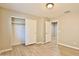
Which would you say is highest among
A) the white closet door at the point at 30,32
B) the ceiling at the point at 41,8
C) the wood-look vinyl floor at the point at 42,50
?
the ceiling at the point at 41,8

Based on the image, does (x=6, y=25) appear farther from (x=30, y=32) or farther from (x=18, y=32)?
(x=30, y=32)

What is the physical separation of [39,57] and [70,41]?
0.70 metres

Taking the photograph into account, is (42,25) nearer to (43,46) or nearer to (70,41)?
(43,46)

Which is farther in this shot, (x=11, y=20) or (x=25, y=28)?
(x=25, y=28)

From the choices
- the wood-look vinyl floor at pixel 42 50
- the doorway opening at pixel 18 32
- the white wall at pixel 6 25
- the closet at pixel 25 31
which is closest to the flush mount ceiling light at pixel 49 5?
the white wall at pixel 6 25

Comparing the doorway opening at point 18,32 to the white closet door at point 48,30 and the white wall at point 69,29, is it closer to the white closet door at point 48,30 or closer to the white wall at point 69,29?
the white closet door at point 48,30

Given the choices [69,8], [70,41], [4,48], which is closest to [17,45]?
[4,48]

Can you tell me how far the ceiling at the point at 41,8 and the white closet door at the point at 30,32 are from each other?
23 centimetres

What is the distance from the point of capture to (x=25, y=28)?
194cm

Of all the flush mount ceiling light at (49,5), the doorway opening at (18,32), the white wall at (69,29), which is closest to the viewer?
the flush mount ceiling light at (49,5)

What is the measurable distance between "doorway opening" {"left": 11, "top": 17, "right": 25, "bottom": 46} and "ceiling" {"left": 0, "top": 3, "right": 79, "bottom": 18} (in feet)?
0.91

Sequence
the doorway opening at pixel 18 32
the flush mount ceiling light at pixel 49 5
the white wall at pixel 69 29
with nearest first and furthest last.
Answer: the flush mount ceiling light at pixel 49 5
the white wall at pixel 69 29
the doorway opening at pixel 18 32

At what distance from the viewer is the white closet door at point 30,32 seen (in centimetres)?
189

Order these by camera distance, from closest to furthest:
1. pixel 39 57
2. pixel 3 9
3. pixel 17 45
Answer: pixel 39 57 → pixel 3 9 → pixel 17 45
